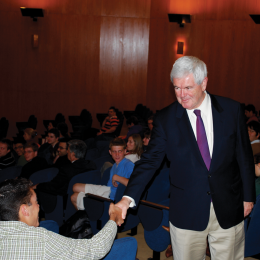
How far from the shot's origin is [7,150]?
428 cm

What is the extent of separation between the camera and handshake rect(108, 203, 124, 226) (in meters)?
1.45

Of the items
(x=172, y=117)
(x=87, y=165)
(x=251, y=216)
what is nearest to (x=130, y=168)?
(x=87, y=165)

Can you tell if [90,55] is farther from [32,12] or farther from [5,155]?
[5,155]

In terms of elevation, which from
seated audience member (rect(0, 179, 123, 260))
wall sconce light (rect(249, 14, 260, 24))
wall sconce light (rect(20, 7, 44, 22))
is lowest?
seated audience member (rect(0, 179, 123, 260))

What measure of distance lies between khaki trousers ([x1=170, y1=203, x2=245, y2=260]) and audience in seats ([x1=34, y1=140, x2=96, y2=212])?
183cm

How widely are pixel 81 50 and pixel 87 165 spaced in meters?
7.64

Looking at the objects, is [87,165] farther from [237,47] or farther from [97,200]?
[237,47]

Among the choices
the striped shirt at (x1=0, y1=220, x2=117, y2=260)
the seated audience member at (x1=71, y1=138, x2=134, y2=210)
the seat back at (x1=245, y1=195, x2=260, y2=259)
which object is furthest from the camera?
the seated audience member at (x1=71, y1=138, x2=134, y2=210)

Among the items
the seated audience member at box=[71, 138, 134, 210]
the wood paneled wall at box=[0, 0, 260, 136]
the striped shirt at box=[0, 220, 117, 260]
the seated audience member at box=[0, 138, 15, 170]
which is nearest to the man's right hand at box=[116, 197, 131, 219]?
the striped shirt at box=[0, 220, 117, 260]

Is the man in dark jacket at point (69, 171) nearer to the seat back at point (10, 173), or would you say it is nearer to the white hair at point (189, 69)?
the seat back at point (10, 173)

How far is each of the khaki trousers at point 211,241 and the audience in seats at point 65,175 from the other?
183cm

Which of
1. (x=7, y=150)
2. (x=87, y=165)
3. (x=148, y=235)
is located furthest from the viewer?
(x=7, y=150)

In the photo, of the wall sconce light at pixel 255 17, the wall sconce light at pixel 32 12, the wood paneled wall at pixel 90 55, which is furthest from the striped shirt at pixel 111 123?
the wall sconce light at pixel 32 12

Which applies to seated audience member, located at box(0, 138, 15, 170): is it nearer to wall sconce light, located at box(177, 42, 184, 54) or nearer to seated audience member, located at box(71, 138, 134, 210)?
Answer: seated audience member, located at box(71, 138, 134, 210)
